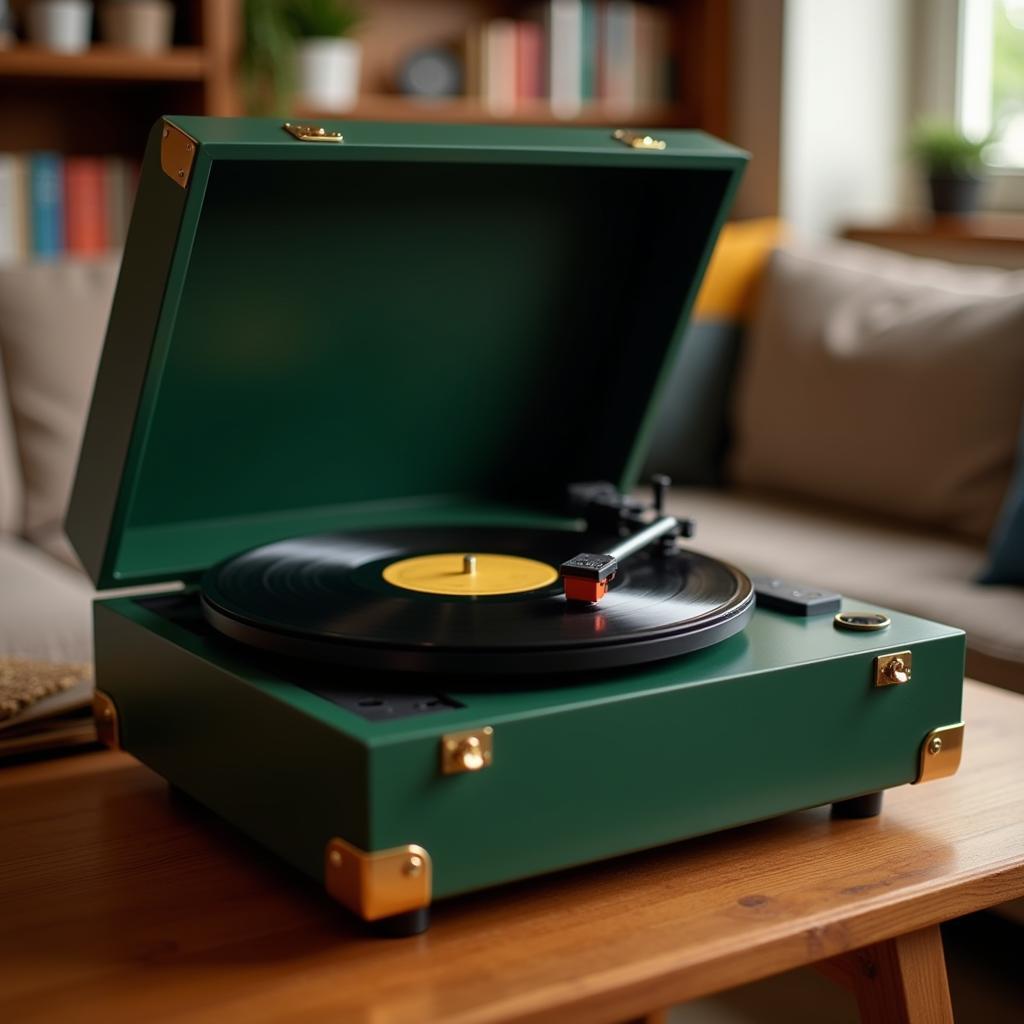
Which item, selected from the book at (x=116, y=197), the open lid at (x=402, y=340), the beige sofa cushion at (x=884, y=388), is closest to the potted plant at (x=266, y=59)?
the book at (x=116, y=197)

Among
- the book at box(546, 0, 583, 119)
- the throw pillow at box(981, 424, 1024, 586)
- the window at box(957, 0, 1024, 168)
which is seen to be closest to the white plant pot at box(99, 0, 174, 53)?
the book at box(546, 0, 583, 119)

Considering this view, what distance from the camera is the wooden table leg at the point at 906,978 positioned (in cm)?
102

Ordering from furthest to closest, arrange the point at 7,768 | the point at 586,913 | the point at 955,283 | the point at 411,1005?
the point at 955,283 → the point at 7,768 → the point at 586,913 → the point at 411,1005

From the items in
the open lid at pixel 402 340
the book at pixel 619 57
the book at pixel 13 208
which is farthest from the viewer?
the book at pixel 619 57

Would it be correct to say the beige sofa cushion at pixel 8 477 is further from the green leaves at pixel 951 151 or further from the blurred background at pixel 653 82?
the green leaves at pixel 951 151

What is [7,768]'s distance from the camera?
3.98 feet

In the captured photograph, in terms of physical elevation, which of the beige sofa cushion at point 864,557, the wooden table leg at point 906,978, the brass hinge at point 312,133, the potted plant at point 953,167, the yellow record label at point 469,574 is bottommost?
the wooden table leg at point 906,978

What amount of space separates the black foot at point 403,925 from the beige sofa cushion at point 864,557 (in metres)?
1.14

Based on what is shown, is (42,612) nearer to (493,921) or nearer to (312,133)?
(312,133)

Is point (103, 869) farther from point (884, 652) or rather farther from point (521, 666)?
point (884, 652)

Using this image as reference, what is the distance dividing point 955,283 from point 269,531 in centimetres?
159

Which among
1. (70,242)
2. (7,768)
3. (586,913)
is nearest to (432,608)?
(586,913)

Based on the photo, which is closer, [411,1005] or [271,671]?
[411,1005]

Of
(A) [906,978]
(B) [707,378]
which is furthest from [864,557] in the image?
(A) [906,978]
